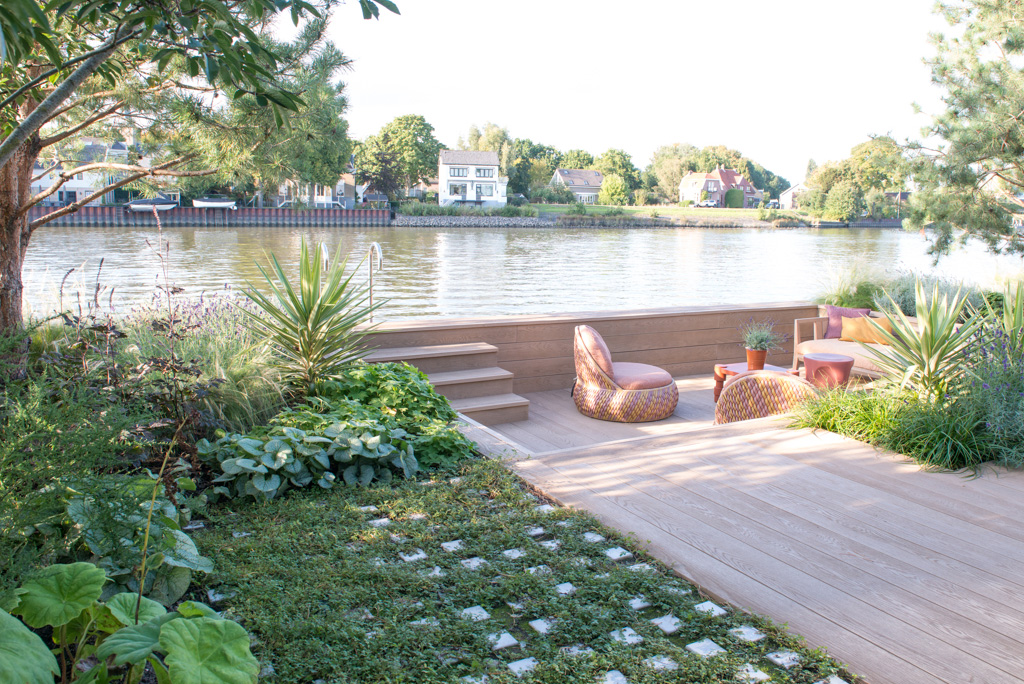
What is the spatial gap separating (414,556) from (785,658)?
3.98 feet

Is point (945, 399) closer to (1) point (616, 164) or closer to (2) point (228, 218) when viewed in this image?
(2) point (228, 218)

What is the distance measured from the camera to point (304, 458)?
3.13 meters

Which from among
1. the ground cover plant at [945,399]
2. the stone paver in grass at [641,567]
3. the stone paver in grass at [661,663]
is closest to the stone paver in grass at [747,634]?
the stone paver in grass at [661,663]

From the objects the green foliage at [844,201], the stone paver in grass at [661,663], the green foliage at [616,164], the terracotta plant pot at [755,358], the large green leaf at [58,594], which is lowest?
the stone paver in grass at [661,663]

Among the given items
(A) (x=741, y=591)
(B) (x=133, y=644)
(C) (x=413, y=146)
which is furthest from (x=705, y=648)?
(C) (x=413, y=146)

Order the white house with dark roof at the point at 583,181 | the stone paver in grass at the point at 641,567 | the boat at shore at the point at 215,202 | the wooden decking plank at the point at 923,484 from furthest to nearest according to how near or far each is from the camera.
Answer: the white house with dark roof at the point at 583,181 < the boat at shore at the point at 215,202 < the wooden decking plank at the point at 923,484 < the stone paver in grass at the point at 641,567

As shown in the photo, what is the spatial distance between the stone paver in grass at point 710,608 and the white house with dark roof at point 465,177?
6695 centimetres

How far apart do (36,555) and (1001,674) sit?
245 cm

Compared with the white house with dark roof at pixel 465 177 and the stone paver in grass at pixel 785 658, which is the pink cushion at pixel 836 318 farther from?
the white house with dark roof at pixel 465 177

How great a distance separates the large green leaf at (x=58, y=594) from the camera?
1.57m

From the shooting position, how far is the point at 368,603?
210 centimetres

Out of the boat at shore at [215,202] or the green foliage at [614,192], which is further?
the green foliage at [614,192]

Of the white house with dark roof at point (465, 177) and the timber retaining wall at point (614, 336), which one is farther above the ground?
the white house with dark roof at point (465, 177)

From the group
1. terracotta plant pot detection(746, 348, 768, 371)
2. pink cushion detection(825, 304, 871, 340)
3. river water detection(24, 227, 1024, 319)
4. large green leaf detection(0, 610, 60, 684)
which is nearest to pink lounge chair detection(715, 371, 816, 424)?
terracotta plant pot detection(746, 348, 768, 371)
